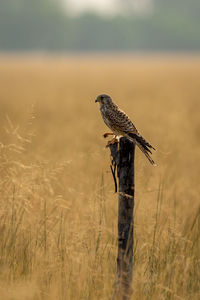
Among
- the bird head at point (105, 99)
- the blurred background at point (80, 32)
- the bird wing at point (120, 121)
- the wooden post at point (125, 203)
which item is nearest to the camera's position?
the wooden post at point (125, 203)

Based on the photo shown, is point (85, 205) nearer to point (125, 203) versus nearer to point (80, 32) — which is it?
point (125, 203)

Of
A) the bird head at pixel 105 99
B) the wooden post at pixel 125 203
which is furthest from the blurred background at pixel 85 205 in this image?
the bird head at pixel 105 99

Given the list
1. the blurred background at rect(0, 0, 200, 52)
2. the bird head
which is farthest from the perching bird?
the blurred background at rect(0, 0, 200, 52)

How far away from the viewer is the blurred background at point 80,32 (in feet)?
552

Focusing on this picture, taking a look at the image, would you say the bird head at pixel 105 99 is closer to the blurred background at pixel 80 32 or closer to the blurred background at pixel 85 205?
the blurred background at pixel 85 205

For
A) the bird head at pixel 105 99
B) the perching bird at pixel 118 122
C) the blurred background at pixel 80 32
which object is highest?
the blurred background at pixel 80 32

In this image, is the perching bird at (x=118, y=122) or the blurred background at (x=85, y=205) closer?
the blurred background at (x=85, y=205)

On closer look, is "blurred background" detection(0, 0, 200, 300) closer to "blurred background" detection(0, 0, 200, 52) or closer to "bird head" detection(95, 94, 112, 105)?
"bird head" detection(95, 94, 112, 105)

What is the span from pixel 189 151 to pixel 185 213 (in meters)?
3.61

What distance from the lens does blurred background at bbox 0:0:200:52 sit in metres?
168

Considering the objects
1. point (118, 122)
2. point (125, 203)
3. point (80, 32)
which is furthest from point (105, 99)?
point (80, 32)

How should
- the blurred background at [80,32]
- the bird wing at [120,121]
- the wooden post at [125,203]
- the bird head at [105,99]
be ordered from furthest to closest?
the blurred background at [80,32]
the bird head at [105,99]
the bird wing at [120,121]
the wooden post at [125,203]

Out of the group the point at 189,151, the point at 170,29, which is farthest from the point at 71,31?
the point at 189,151

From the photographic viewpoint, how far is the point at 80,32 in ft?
598
